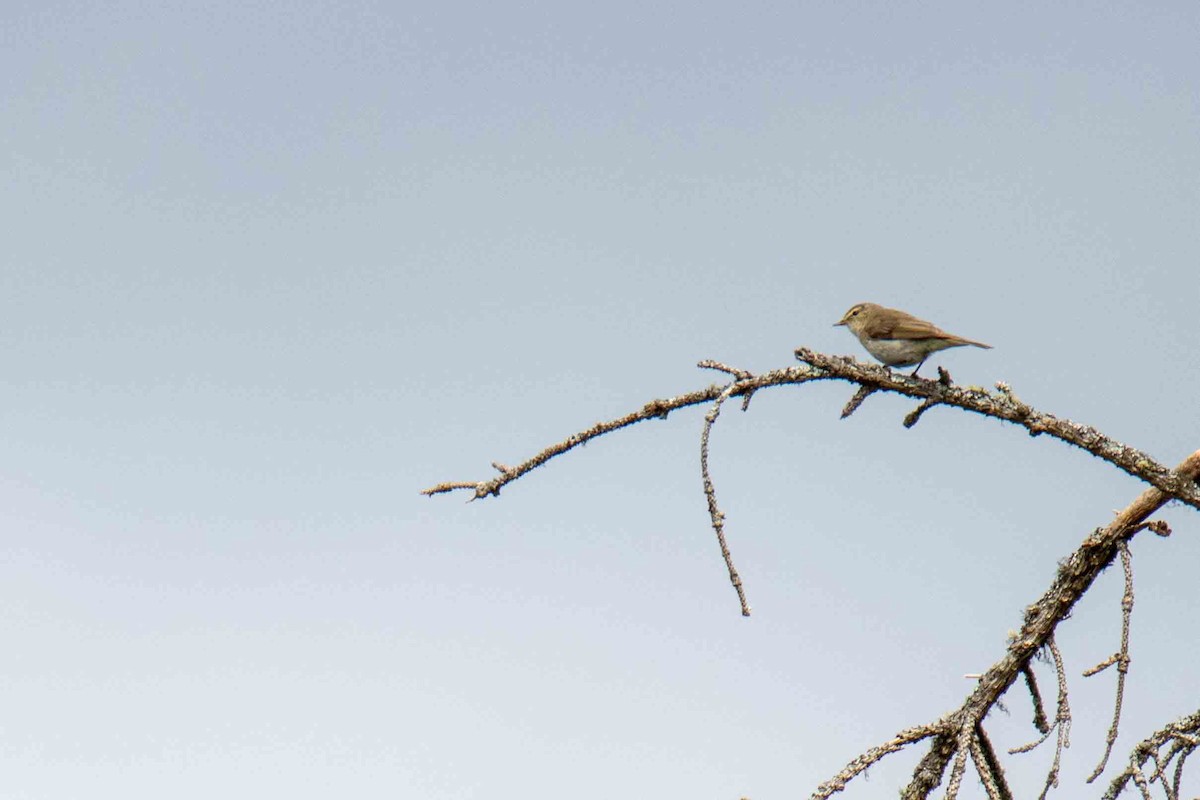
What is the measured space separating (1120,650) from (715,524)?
1557mm

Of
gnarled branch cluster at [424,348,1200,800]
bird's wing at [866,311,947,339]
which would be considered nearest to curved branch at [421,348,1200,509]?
gnarled branch cluster at [424,348,1200,800]

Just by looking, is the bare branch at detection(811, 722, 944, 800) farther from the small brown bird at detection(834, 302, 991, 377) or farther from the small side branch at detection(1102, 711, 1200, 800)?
the small brown bird at detection(834, 302, 991, 377)

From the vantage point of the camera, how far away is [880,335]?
8.85 m

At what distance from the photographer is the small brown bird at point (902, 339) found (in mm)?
8469

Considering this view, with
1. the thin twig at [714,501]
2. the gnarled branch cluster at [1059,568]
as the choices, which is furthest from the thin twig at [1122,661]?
the thin twig at [714,501]

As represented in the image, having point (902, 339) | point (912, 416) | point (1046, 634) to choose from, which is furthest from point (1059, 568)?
point (902, 339)

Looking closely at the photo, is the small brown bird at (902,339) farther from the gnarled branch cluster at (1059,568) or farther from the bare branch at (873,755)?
the bare branch at (873,755)

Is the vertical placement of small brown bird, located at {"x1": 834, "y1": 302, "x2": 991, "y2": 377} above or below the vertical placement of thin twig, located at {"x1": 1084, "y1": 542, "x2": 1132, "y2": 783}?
above

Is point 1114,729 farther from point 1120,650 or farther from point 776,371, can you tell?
point 776,371

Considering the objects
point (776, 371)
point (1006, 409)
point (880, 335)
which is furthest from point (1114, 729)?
point (880, 335)

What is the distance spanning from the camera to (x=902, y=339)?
340 inches

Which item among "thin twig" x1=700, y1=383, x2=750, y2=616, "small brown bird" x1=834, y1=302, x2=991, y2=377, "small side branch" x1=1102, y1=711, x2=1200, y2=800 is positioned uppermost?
"small brown bird" x1=834, y1=302, x2=991, y2=377

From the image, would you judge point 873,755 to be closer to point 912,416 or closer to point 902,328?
point 912,416

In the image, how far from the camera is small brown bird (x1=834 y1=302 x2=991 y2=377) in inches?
333
